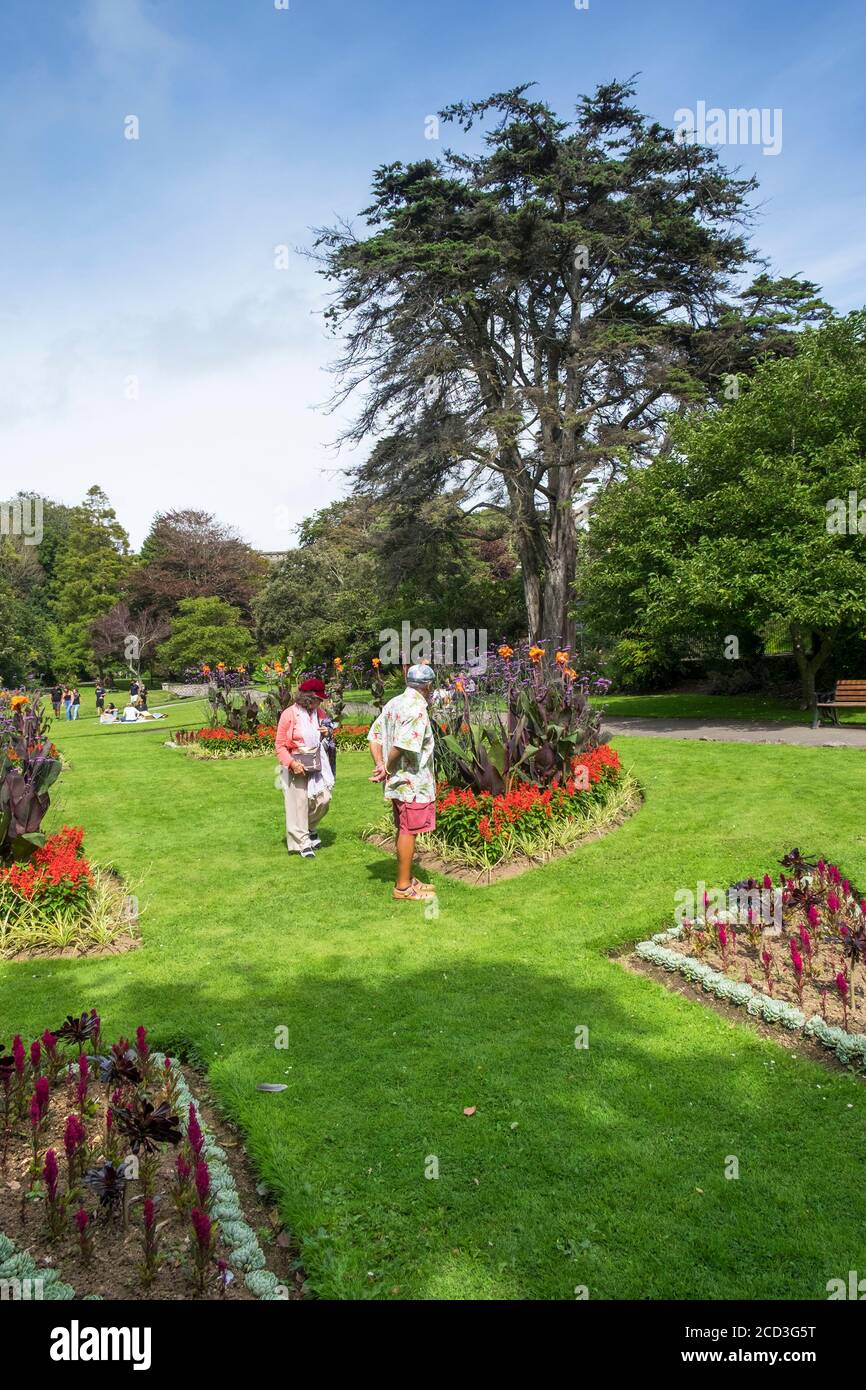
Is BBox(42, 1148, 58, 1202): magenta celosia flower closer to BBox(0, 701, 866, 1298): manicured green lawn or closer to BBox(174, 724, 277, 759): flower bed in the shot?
BBox(0, 701, 866, 1298): manicured green lawn

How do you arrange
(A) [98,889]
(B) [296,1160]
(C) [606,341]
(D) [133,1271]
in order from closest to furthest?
(D) [133,1271] → (B) [296,1160] → (A) [98,889] → (C) [606,341]

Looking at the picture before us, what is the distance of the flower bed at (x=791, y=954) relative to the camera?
167 inches

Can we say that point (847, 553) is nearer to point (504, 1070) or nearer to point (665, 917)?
point (665, 917)

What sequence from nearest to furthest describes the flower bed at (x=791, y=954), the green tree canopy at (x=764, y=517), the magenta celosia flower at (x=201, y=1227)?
the magenta celosia flower at (x=201, y=1227), the flower bed at (x=791, y=954), the green tree canopy at (x=764, y=517)

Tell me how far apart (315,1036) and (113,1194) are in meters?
1.67

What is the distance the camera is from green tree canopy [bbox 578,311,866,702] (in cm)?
1352

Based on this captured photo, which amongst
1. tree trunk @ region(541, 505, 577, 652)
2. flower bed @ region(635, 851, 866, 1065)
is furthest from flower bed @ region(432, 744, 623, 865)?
tree trunk @ region(541, 505, 577, 652)

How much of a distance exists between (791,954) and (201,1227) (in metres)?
3.52

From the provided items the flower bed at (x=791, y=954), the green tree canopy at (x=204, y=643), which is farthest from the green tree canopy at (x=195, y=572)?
the flower bed at (x=791, y=954)

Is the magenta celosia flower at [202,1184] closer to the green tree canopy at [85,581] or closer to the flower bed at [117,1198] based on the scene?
the flower bed at [117,1198]

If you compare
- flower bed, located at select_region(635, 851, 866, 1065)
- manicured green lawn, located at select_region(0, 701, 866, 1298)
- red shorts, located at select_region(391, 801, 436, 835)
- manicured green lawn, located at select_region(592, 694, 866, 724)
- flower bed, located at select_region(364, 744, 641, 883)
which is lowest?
manicured green lawn, located at select_region(0, 701, 866, 1298)

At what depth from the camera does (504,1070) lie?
3912mm

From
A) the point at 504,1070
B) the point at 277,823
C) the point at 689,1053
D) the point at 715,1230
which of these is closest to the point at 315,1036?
the point at 504,1070

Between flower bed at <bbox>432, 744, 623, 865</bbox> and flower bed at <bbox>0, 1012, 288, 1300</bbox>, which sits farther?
flower bed at <bbox>432, 744, 623, 865</bbox>
